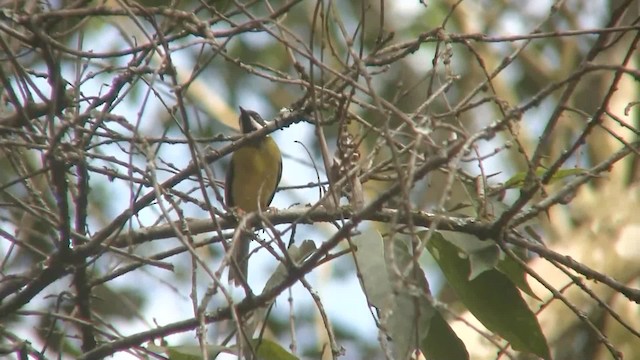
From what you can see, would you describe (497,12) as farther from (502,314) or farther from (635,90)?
(502,314)

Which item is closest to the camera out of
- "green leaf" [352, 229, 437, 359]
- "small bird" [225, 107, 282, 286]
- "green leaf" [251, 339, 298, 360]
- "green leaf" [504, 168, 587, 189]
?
"green leaf" [352, 229, 437, 359]

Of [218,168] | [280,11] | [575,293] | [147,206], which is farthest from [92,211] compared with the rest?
[280,11]

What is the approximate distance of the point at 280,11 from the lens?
103 inches

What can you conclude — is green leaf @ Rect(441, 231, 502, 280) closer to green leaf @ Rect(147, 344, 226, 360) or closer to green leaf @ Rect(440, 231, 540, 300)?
green leaf @ Rect(440, 231, 540, 300)

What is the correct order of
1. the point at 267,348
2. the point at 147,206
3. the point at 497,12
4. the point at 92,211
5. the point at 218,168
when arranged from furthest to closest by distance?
the point at 497,12
the point at 218,168
the point at 92,211
the point at 147,206
the point at 267,348

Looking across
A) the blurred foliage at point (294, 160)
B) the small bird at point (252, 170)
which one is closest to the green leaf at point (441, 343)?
the blurred foliage at point (294, 160)

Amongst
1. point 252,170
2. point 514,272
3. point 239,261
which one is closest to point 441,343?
point 514,272

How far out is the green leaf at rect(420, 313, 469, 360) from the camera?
103 inches

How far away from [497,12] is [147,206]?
21.4 ft

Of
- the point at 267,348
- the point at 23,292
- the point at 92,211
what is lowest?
the point at 267,348

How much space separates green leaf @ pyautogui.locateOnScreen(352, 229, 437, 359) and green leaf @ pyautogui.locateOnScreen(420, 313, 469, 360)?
0.28 ft

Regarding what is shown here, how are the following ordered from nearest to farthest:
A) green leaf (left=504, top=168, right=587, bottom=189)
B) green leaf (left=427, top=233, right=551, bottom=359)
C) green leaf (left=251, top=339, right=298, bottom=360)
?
green leaf (left=251, top=339, right=298, bottom=360), green leaf (left=427, top=233, right=551, bottom=359), green leaf (left=504, top=168, right=587, bottom=189)

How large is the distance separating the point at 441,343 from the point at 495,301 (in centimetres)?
19

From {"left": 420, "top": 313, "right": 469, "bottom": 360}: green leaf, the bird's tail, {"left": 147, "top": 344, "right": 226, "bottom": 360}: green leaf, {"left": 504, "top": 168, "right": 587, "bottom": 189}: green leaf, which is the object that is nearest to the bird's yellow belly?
the bird's tail
